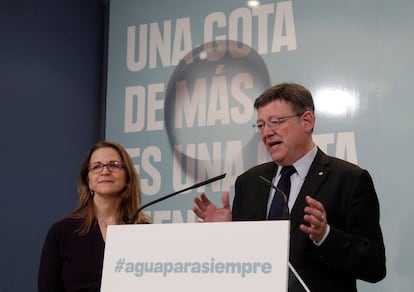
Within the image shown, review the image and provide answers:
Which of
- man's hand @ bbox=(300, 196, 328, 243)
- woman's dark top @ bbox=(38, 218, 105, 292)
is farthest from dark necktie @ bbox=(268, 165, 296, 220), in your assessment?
woman's dark top @ bbox=(38, 218, 105, 292)

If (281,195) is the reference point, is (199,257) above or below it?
below

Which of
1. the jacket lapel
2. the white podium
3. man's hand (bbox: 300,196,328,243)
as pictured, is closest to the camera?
the white podium

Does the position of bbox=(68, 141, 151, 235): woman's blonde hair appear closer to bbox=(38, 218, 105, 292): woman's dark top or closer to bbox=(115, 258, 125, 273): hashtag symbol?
bbox=(38, 218, 105, 292): woman's dark top

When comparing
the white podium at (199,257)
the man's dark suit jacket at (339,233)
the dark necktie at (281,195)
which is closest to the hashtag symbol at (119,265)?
the white podium at (199,257)

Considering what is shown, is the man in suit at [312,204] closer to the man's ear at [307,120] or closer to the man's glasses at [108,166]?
the man's ear at [307,120]

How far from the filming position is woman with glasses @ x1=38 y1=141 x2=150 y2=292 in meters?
2.79

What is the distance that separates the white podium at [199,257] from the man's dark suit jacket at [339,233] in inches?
22.9

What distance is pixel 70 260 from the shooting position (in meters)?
2.82

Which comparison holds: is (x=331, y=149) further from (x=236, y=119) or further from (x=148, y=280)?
(x=148, y=280)

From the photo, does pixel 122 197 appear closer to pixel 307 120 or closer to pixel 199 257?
pixel 307 120

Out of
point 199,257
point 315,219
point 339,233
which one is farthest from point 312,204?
point 199,257

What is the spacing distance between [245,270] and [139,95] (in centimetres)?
304

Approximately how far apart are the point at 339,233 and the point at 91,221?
1.27 m

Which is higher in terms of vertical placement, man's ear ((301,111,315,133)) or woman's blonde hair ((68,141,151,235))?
man's ear ((301,111,315,133))
